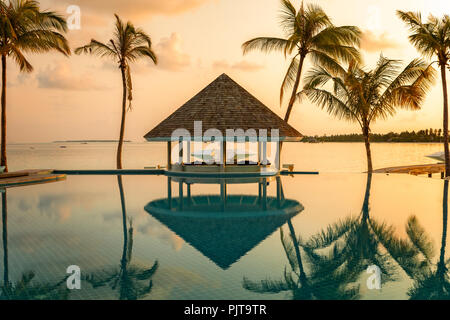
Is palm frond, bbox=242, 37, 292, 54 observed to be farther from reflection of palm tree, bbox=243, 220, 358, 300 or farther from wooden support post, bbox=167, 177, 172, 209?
reflection of palm tree, bbox=243, 220, 358, 300

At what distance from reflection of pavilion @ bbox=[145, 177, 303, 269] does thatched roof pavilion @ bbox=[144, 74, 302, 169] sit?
331 cm

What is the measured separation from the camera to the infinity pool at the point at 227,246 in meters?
5.42

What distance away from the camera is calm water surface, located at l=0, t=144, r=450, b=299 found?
5.41 metres

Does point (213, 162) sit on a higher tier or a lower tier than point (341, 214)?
higher

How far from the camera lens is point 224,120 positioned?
17297 millimetres

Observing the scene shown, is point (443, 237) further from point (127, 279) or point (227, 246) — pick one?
point (127, 279)

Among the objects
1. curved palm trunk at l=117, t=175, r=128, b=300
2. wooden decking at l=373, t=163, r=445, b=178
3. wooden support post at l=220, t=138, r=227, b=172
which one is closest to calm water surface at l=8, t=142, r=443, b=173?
wooden decking at l=373, t=163, r=445, b=178

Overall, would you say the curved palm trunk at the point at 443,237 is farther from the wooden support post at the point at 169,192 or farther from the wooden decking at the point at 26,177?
the wooden decking at the point at 26,177

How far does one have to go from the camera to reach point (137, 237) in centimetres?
820

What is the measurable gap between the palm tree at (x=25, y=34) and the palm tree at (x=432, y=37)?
52.0ft

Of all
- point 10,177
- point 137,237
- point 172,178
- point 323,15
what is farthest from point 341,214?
point 10,177
